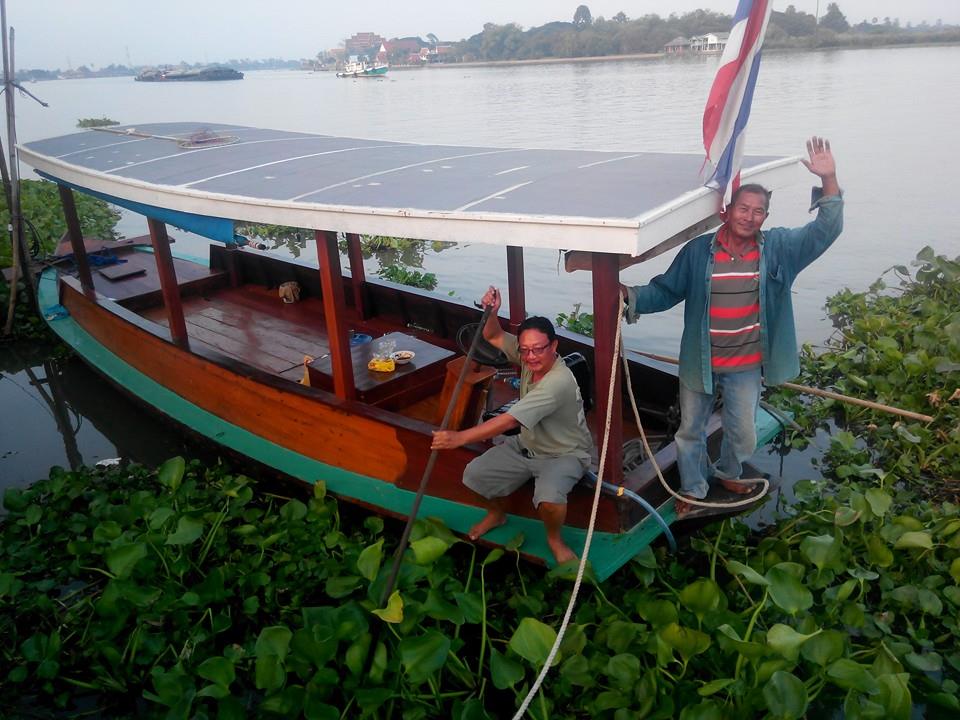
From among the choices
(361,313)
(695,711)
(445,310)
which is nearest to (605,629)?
(695,711)

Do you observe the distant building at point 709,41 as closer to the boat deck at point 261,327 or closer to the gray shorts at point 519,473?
the boat deck at point 261,327

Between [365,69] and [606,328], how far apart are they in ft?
271

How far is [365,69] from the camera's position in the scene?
3108 inches

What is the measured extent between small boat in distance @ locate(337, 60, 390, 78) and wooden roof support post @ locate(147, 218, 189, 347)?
78548 millimetres

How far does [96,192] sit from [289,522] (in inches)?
103

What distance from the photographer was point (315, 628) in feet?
9.11

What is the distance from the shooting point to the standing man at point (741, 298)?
2.88 meters

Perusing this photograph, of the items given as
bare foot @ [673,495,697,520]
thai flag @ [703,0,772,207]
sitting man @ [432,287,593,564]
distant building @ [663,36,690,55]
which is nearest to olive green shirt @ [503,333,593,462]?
sitting man @ [432,287,593,564]

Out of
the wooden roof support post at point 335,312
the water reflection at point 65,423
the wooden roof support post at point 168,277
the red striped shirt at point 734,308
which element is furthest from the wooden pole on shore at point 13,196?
the red striped shirt at point 734,308

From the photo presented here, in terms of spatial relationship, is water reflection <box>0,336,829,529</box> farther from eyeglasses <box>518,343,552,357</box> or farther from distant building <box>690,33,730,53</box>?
distant building <box>690,33,730,53</box>

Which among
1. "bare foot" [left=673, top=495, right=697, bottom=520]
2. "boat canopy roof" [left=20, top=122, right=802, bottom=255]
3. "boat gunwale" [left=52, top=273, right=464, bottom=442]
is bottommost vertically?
"bare foot" [left=673, top=495, right=697, bottom=520]

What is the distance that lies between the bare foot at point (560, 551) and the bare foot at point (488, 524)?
314 millimetres

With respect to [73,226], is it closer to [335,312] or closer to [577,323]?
[335,312]

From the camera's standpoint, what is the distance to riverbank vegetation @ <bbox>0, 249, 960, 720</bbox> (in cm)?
272
